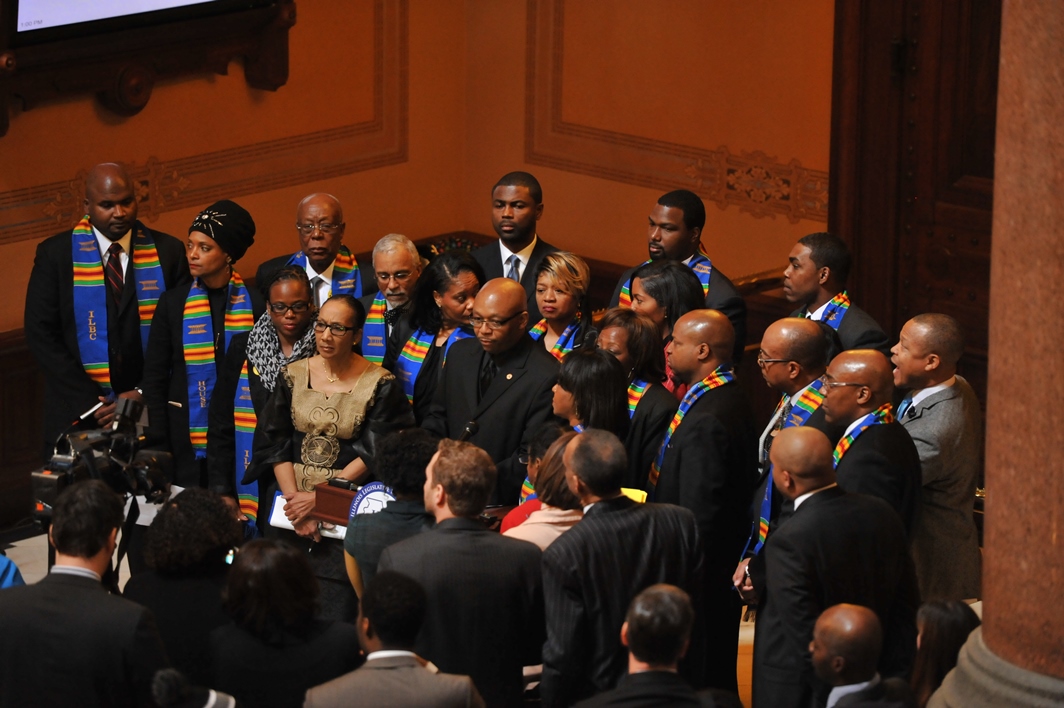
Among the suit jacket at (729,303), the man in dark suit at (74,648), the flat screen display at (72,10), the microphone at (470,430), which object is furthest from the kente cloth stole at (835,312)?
the flat screen display at (72,10)

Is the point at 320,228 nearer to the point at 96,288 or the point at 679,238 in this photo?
the point at 96,288

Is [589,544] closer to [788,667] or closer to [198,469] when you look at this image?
[788,667]

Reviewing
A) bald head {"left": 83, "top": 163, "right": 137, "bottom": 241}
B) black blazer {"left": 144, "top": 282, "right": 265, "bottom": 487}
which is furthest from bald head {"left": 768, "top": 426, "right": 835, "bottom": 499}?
bald head {"left": 83, "top": 163, "right": 137, "bottom": 241}

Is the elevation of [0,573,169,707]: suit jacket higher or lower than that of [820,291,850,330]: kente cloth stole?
lower

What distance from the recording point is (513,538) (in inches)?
154

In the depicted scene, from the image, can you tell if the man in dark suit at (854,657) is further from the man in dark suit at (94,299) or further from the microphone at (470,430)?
the man in dark suit at (94,299)

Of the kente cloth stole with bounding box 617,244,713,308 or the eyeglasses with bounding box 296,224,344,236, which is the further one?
the eyeglasses with bounding box 296,224,344,236

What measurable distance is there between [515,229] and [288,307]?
1142mm

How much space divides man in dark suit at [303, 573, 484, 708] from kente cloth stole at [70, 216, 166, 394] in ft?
9.53

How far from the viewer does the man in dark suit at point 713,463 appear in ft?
14.9

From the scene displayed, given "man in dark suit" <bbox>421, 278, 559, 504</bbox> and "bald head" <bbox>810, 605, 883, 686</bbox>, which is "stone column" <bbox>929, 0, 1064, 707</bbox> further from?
"man in dark suit" <bbox>421, 278, 559, 504</bbox>

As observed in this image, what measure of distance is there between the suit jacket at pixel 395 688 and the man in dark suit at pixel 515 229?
292cm

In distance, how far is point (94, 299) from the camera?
19.6 ft

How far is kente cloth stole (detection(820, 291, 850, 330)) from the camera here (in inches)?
221
